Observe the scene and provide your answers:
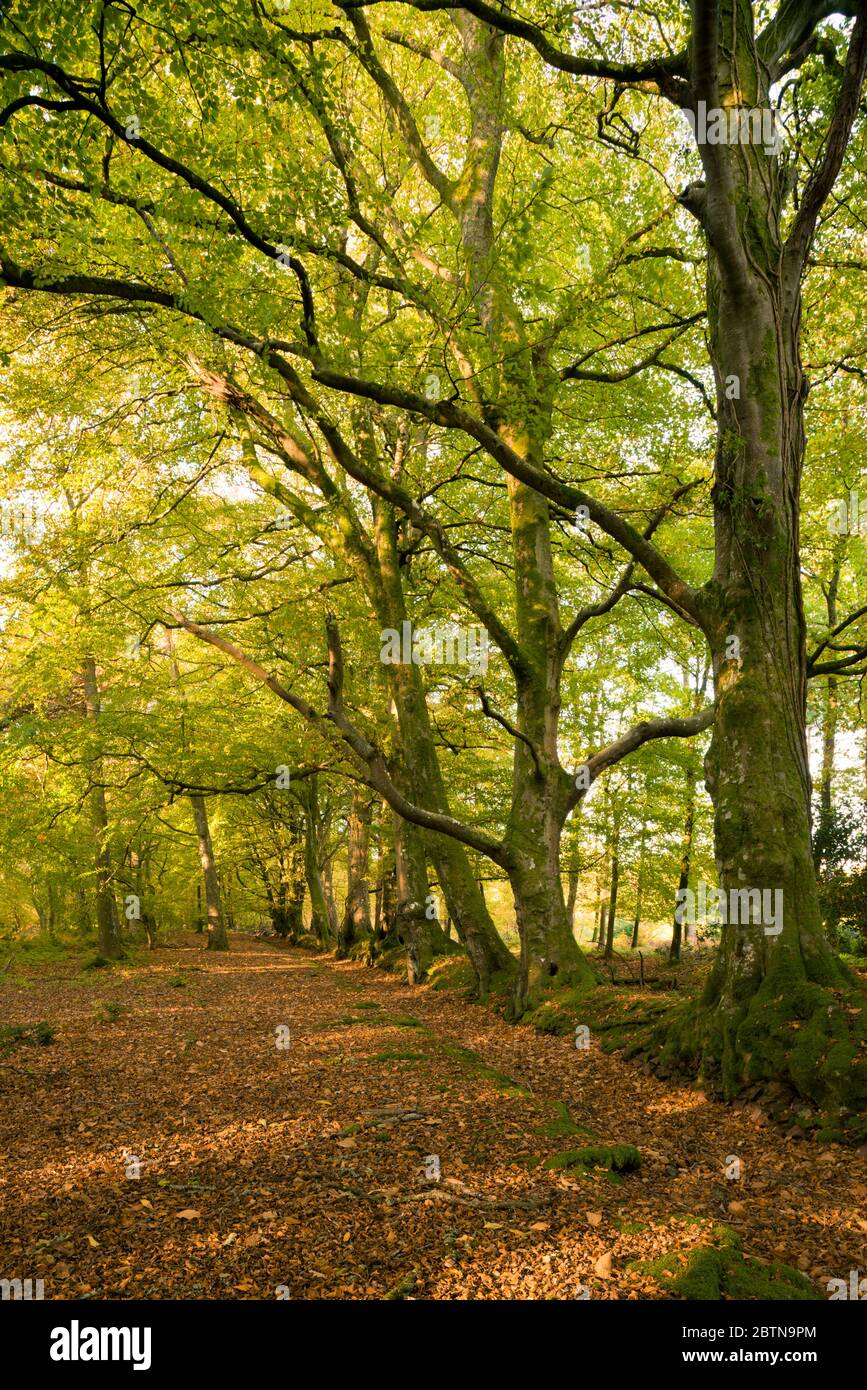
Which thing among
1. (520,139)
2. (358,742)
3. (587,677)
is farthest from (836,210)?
(587,677)

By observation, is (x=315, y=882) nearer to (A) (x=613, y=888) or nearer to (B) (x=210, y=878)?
(B) (x=210, y=878)

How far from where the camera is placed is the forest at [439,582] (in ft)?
14.2

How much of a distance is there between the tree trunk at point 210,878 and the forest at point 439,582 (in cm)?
465

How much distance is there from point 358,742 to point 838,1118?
524 cm

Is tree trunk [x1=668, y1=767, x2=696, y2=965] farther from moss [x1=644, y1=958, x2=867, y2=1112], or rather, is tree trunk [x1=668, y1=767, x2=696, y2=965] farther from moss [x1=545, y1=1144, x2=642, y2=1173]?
moss [x1=545, y1=1144, x2=642, y2=1173]

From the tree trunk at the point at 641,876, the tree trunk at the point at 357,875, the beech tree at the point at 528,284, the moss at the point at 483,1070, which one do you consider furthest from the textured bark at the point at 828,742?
the tree trunk at the point at 357,875

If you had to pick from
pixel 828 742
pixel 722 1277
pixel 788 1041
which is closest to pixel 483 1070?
pixel 788 1041

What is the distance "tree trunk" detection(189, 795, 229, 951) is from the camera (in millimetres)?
22469

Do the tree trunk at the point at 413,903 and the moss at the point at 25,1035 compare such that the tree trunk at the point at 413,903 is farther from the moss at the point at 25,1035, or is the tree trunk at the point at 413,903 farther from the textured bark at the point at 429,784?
the moss at the point at 25,1035

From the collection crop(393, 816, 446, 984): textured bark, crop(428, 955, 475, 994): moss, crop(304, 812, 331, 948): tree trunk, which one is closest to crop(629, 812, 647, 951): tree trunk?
crop(393, 816, 446, 984): textured bark

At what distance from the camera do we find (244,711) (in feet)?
56.6
